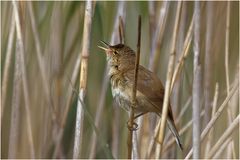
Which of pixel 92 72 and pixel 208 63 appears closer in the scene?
pixel 208 63

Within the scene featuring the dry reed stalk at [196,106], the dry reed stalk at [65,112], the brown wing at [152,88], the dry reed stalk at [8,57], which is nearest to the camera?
the dry reed stalk at [196,106]

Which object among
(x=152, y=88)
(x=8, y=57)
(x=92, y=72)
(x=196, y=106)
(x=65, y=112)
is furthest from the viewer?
(x=92, y=72)

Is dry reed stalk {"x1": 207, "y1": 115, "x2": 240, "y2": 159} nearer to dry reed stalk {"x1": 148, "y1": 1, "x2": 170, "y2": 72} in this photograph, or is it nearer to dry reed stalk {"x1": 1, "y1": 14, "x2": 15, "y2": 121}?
dry reed stalk {"x1": 148, "y1": 1, "x2": 170, "y2": 72}

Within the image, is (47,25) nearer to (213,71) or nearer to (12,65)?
(12,65)

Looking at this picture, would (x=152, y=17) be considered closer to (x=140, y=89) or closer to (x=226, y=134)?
(x=140, y=89)

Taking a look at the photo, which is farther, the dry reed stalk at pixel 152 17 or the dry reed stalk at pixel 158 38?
the dry reed stalk at pixel 152 17

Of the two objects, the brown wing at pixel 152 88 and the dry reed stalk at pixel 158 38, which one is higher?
the dry reed stalk at pixel 158 38

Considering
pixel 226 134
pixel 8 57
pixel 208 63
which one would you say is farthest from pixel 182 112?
pixel 8 57

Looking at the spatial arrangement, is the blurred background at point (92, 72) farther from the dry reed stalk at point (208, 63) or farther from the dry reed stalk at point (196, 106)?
the dry reed stalk at point (196, 106)

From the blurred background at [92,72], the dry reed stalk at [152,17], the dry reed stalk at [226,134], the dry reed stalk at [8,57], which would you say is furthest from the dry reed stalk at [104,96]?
the dry reed stalk at [226,134]
